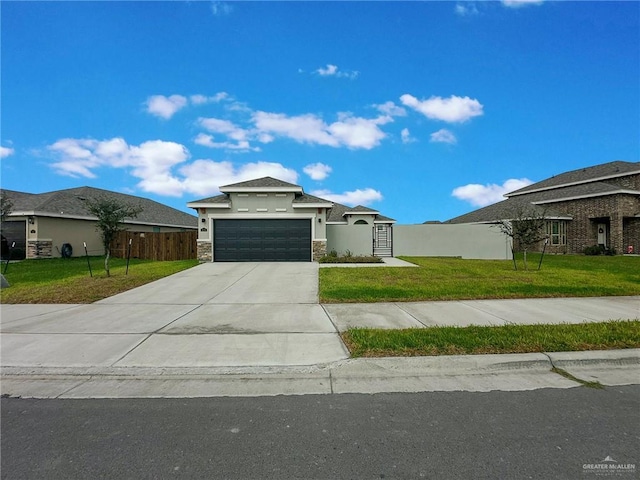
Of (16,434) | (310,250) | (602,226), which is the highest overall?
(602,226)

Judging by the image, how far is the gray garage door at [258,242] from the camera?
19453mm

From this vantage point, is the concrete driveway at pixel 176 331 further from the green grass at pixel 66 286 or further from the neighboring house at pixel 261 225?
the neighboring house at pixel 261 225

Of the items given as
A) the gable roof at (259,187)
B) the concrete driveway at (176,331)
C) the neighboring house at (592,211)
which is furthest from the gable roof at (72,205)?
the neighboring house at (592,211)

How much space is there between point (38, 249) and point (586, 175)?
147 ft

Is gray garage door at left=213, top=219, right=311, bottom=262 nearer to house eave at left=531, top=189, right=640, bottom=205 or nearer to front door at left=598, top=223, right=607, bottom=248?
house eave at left=531, top=189, right=640, bottom=205

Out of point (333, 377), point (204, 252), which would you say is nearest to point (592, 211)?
point (204, 252)

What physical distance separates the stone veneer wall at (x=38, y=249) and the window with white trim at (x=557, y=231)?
3646 cm

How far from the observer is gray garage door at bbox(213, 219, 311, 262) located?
19.5 meters

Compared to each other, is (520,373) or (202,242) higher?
(202,242)

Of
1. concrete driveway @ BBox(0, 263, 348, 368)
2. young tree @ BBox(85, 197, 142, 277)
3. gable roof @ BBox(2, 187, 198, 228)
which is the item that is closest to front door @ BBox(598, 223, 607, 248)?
concrete driveway @ BBox(0, 263, 348, 368)

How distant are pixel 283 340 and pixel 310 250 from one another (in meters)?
13.9

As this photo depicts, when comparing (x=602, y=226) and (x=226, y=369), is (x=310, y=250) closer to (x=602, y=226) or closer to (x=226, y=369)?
(x=226, y=369)

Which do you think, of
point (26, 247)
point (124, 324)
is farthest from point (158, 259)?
point (124, 324)

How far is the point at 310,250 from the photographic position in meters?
19.6
